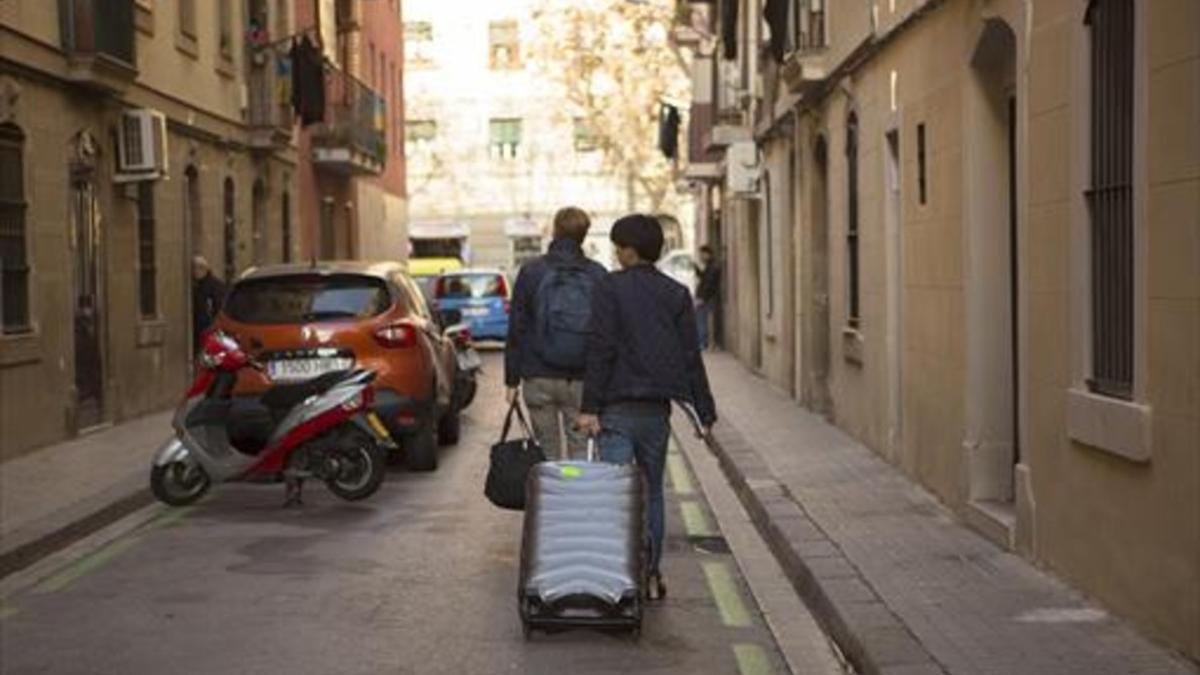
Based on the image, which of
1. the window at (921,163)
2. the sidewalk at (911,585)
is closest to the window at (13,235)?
the sidewalk at (911,585)

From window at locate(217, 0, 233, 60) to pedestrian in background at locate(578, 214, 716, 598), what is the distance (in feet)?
58.6

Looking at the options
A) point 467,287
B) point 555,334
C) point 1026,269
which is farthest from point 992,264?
point 467,287

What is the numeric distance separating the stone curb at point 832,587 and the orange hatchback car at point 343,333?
109 inches

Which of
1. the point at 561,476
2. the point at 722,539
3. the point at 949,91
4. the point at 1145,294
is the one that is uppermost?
the point at 949,91

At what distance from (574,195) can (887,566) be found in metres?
57.3

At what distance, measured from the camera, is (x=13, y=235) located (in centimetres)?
1596

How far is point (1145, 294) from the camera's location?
23.0 ft

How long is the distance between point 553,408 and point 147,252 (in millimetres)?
12558

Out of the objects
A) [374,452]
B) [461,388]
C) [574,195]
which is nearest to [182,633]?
[374,452]

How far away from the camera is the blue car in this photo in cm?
3603

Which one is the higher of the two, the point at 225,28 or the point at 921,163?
the point at 225,28

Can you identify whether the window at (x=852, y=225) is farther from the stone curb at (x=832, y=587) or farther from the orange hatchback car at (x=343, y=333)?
the orange hatchback car at (x=343, y=333)

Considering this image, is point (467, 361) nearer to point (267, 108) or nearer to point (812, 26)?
point (812, 26)

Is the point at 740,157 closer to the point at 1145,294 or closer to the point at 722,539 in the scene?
the point at 722,539
